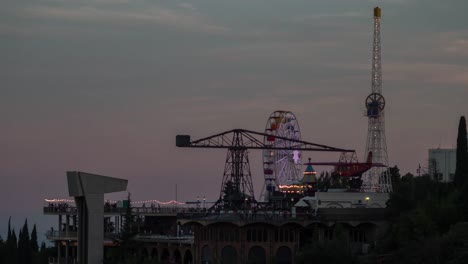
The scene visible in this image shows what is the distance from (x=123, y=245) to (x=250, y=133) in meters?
29.3

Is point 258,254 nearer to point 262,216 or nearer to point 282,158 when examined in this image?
point 262,216

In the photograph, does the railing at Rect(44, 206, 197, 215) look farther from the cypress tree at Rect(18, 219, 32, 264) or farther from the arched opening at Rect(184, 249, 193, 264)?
the arched opening at Rect(184, 249, 193, 264)

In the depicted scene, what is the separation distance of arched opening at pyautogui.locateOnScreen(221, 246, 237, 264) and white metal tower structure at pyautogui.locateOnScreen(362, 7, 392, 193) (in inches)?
1057

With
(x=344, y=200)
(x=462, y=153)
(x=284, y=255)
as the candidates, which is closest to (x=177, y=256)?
(x=344, y=200)

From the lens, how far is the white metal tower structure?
127 metres

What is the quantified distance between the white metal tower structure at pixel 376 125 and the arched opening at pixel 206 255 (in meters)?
26.5

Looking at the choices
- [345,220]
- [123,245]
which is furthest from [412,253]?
[123,245]

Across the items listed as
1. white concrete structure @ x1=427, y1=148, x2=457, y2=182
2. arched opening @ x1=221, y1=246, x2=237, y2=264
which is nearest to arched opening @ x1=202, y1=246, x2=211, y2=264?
arched opening @ x1=221, y1=246, x2=237, y2=264

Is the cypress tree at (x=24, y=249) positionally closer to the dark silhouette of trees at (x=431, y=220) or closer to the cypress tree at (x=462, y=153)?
the dark silhouette of trees at (x=431, y=220)

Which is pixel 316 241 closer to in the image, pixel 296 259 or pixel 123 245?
pixel 296 259

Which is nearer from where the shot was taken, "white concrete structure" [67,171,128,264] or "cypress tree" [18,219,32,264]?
"white concrete structure" [67,171,128,264]

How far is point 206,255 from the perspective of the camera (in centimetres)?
10538

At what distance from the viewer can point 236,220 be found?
103m

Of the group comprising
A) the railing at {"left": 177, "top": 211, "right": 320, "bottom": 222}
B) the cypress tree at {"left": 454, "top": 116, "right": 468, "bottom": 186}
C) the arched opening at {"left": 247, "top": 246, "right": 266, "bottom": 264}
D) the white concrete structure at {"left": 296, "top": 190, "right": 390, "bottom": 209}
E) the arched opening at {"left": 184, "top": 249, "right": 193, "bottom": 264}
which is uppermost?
the cypress tree at {"left": 454, "top": 116, "right": 468, "bottom": 186}
